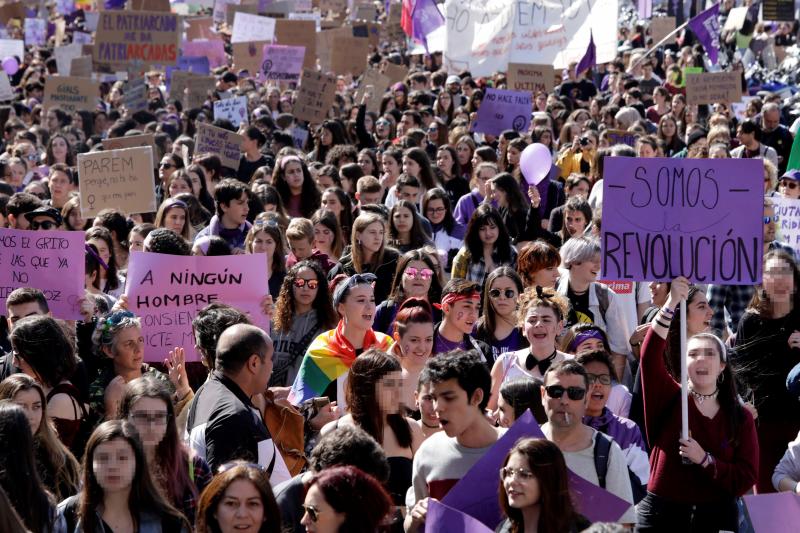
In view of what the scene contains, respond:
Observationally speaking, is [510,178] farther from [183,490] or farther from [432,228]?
[183,490]

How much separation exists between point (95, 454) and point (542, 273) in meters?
3.79

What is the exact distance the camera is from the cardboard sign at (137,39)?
19.7m

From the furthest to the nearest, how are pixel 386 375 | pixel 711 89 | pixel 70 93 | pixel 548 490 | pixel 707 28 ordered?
pixel 707 28, pixel 70 93, pixel 711 89, pixel 386 375, pixel 548 490

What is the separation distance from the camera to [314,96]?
17.1m

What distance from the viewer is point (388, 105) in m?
18.4

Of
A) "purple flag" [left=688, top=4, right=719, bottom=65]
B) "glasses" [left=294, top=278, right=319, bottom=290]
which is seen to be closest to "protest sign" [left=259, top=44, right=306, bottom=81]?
"purple flag" [left=688, top=4, right=719, bottom=65]

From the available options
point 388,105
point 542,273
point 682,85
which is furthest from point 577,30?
point 542,273

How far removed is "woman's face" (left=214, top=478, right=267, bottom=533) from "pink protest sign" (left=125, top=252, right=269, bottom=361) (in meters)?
2.88

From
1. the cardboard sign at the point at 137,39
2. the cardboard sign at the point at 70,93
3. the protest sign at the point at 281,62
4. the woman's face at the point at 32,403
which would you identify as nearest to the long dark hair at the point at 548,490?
the woman's face at the point at 32,403

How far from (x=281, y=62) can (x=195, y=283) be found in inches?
574

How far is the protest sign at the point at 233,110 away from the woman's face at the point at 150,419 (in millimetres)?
12840

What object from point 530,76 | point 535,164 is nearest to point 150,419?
point 535,164

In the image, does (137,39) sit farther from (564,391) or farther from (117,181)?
(564,391)

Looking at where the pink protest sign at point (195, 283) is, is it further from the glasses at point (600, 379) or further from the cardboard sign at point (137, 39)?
the cardboard sign at point (137, 39)
